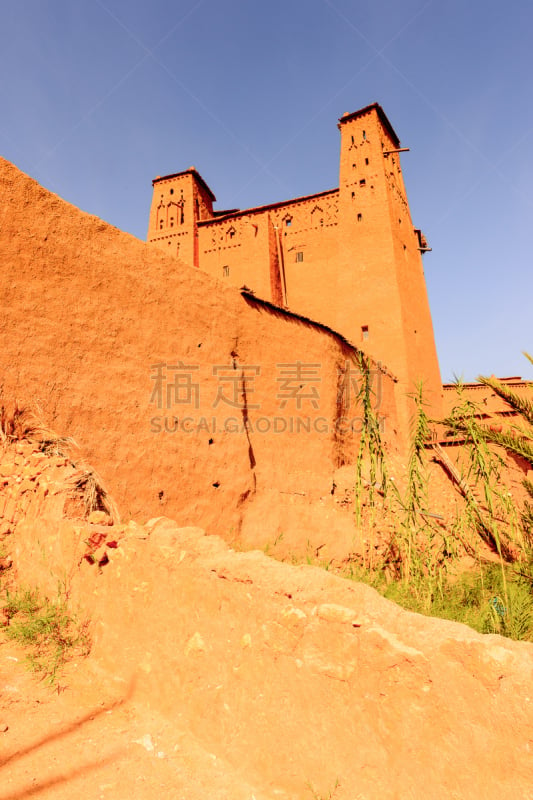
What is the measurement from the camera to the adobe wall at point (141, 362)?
15.6 ft

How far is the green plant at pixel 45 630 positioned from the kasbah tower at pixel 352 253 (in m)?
13.7

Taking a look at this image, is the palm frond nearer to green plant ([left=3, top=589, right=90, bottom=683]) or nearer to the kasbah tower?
green plant ([left=3, top=589, right=90, bottom=683])

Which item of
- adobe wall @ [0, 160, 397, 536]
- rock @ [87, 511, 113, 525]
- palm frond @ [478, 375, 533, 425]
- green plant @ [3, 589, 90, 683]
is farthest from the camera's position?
adobe wall @ [0, 160, 397, 536]

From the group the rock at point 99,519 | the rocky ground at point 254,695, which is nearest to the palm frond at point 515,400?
the rocky ground at point 254,695

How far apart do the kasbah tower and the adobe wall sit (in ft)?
29.8

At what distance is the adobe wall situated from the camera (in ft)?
15.6

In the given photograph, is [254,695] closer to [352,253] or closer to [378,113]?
[352,253]

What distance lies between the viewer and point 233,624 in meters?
2.38

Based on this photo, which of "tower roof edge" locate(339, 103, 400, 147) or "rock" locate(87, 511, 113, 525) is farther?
"tower roof edge" locate(339, 103, 400, 147)

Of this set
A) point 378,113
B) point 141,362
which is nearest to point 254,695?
point 141,362

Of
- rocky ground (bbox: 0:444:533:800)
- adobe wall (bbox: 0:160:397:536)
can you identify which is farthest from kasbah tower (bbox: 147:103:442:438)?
rocky ground (bbox: 0:444:533:800)

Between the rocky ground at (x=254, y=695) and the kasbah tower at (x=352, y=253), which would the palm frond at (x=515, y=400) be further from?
the kasbah tower at (x=352, y=253)

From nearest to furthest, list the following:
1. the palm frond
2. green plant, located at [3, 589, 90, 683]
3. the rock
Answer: green plant, located at [3, 589, 90, 683] < the rock < the palm frond

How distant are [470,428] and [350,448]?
5.99 metres
